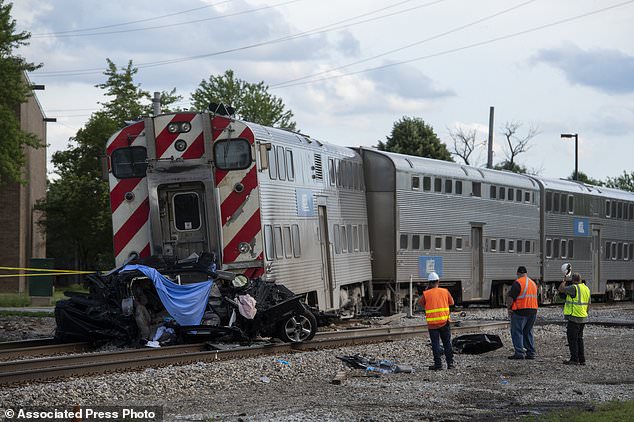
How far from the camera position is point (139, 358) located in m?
15.5

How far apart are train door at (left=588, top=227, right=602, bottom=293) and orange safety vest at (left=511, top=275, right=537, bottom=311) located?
2534 cm

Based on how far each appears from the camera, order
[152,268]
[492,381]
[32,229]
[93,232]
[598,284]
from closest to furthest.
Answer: [492,381] < [152,268] < [598,284] < [93,232] < [32,229]

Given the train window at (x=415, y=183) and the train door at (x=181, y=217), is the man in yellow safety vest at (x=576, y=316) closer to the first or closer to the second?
the train door at (x=181, y=217)

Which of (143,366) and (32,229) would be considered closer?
(143,366)

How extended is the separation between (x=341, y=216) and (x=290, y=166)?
435 cm

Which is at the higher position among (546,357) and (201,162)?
(201,162)

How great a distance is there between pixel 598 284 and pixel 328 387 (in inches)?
1263

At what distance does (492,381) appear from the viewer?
14.8 m

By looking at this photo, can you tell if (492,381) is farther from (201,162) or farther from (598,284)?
(598,284)

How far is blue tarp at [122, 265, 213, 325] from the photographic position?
1733cm

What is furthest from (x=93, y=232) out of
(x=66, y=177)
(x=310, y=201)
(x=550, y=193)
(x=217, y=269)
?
(x=217, y=269)

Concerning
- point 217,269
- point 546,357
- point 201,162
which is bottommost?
point 546,357

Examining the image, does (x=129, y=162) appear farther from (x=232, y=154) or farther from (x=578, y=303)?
(x=578, y=303)

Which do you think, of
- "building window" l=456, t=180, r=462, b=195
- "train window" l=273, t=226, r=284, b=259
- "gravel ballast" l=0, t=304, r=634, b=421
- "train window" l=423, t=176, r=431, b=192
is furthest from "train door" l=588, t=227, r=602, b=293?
"train window" l=273, t=226, r=284, b=259
